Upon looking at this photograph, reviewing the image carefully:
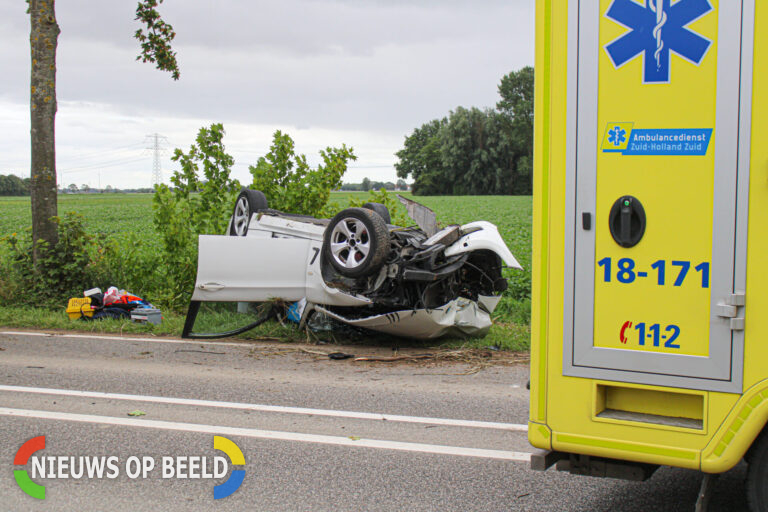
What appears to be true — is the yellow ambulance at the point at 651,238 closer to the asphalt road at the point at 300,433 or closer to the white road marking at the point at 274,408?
the asphalt road at the point at 300,433

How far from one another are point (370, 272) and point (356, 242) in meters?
0.38

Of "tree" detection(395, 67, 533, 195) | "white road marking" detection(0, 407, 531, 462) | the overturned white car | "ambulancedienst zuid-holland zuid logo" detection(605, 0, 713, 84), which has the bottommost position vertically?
"white road marking" detection(0, 407, 531, 462)

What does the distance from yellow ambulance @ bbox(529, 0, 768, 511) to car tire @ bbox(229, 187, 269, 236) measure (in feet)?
22.0

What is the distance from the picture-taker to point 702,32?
9.36 feet

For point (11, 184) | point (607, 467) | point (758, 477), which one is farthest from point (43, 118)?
point (11, 184)

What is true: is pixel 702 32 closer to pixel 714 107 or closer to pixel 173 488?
pixel 714 107

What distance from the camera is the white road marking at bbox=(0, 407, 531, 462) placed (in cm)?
463

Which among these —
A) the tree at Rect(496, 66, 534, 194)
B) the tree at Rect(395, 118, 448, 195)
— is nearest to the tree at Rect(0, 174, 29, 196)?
the tree at Rect(395, 118, 448, 195)

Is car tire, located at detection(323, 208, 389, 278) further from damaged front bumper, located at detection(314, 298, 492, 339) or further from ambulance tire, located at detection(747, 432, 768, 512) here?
ambulance tire, located at detection(747, 432, 768, 512)

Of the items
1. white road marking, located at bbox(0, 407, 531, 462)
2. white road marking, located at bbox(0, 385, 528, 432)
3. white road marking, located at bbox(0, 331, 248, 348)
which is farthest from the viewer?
white road marking, located at bbox(0, 331, 248, 348)

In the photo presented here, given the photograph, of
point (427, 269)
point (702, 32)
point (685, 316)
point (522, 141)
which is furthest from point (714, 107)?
point (522, 141)

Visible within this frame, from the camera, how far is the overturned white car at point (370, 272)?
7754mm

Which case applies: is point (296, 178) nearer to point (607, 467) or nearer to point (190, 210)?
point (190, 210)

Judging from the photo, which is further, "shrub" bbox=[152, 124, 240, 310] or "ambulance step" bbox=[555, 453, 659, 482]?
"shrub" bbox=[152, 124, 240, 310]
